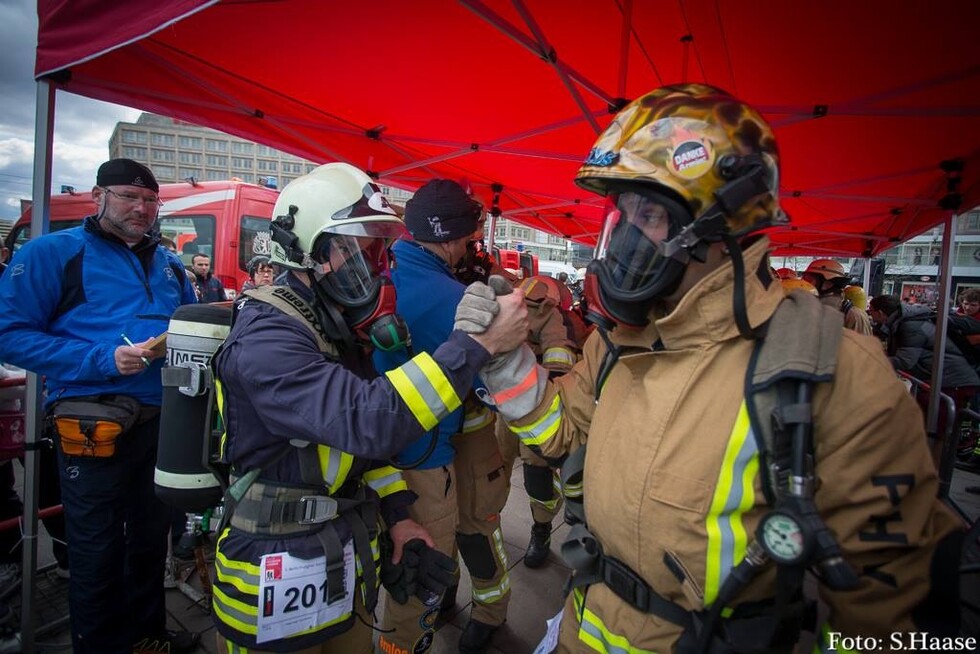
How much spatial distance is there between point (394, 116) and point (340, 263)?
9.36 ft

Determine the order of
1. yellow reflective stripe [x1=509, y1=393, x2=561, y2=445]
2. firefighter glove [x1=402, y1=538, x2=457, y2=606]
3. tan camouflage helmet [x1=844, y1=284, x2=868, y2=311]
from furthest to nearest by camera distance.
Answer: tan camouflage helmet [x1=844, y1=284, x2=868, y2=311] → firefighter glove [x1=402, y1=538, x2=457, y2=606] → yellow reflective stripe [x1=509, y1=393, x2=561, y2=445]

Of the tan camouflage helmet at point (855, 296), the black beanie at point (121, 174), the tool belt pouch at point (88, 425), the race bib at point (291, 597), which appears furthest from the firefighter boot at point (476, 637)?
the tan camouflage helmet at point (855, 296)

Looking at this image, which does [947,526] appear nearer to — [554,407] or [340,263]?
[554,407]

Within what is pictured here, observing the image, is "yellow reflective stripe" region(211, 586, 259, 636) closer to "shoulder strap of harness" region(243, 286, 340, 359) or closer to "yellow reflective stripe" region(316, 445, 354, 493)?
"yellow reflective stripe" region(316, 445, 354, 493)

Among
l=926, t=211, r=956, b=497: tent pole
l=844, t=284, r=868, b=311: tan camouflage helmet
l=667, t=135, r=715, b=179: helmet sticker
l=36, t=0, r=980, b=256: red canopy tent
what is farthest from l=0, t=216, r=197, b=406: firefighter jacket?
l=844, t=284, r=868, b=311: tan camouflage helmet

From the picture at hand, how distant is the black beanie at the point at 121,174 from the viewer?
8.15 feet

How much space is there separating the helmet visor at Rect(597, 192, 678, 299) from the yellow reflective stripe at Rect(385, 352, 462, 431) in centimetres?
56

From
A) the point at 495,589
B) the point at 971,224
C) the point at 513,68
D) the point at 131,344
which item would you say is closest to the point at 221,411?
the point at 131,344

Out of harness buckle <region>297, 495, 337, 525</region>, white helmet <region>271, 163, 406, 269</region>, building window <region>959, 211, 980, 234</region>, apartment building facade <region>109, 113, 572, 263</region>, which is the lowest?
harness buckle <region>297, 495, 337, 525</region>

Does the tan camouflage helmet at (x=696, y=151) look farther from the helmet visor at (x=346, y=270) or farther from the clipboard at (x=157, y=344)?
the clipboard at (x=157, y=344)

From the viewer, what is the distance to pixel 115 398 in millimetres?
2359

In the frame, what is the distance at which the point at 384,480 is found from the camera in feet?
6.61

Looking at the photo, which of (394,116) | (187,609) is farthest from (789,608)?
(394,116)

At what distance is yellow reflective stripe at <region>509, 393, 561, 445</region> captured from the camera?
1.57 m
